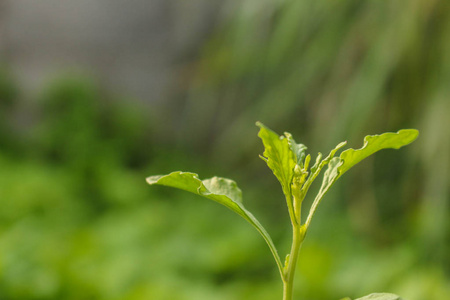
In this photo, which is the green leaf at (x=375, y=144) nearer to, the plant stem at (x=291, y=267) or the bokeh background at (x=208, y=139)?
the plant stem at (x=291, y=267)

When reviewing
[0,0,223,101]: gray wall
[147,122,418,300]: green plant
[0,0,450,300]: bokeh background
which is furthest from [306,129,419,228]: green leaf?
[0,0,223,101]: gray wall

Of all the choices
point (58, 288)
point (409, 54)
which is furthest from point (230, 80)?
point (58, 288)

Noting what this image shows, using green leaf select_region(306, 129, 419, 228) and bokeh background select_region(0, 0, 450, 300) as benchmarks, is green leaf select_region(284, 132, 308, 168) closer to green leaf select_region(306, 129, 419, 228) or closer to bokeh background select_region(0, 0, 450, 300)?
green leaf select_region(306, 129, 419, 228)

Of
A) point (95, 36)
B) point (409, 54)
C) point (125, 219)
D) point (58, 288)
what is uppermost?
point (95, 36)

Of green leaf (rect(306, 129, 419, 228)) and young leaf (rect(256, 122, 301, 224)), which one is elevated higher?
young leaf (rect(256, 122, 301, 224))

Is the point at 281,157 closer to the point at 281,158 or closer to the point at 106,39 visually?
the point at 281,158

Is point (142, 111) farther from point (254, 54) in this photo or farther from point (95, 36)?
point (254, 54)
